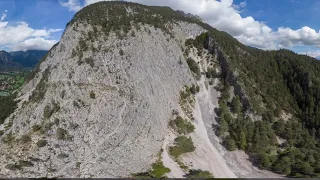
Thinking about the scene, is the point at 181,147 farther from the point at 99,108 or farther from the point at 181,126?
the point at 99,108

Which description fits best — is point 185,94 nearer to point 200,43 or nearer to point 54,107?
point 200,43

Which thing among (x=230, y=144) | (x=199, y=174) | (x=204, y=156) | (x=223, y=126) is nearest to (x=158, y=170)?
(x=199, y=174)

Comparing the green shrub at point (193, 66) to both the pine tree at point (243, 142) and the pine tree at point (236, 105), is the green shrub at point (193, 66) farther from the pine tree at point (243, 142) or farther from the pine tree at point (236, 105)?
the pine tree at point (243, 142)

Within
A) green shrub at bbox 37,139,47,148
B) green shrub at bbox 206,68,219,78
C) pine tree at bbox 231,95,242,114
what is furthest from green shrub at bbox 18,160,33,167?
green shrub at bbox 206,68,219,78

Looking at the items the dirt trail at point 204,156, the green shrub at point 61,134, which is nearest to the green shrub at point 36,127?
the green shrub at point 61,134

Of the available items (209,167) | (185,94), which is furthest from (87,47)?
(209,167)
